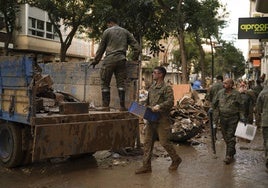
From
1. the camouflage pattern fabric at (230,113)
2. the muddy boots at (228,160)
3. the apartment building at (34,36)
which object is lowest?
the muddy boots at (228,160)

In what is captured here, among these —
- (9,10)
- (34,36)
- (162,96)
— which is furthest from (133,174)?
(34,36)

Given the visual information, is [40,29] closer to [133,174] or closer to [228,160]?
[228,160]

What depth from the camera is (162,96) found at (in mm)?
7113

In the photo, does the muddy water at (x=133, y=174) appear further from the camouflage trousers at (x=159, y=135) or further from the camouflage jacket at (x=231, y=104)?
the camouflage jacket at (x=231, y=104)

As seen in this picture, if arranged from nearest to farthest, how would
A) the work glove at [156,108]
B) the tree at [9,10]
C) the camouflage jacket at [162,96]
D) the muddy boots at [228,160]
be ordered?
1. the work glove at [156,108]
2. the camouflage jacket at [162,96]
3. the muddy boots at [228,160]
4. the tree at [9,10]

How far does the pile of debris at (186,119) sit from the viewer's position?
419 inches

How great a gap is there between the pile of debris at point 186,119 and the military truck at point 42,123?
2.74m

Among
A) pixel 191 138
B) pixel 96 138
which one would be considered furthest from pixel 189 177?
pixel 191 138

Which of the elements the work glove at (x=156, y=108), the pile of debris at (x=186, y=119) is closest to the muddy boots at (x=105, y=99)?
the work glove at (x=156, y=108)

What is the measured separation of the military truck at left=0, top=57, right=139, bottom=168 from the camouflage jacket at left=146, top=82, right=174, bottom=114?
3.00 feet

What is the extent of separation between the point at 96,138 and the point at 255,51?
3622 centimetres

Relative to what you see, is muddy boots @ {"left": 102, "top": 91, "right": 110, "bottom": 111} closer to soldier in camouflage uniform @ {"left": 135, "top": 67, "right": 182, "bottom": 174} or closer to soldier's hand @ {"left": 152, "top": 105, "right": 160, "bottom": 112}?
soldier in camouflage uniform @ {"left": 135, "top": 67, "right": 182, "bottom": 174}

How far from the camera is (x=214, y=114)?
886 cm

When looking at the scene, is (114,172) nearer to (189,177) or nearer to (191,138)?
Answer: (189,177)
